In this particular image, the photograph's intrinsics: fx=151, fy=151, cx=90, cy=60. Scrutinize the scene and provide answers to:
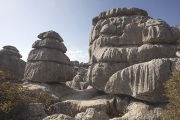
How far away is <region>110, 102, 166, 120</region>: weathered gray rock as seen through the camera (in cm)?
929

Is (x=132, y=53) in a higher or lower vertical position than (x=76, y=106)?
higher

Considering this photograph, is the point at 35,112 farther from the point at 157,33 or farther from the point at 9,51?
the point at 9,51

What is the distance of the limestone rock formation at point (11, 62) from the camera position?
80.0 feet

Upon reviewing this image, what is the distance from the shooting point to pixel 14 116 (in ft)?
27.3

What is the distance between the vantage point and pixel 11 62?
24875 millimetres

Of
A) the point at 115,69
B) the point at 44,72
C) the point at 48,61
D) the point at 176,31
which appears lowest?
the point at 44,72

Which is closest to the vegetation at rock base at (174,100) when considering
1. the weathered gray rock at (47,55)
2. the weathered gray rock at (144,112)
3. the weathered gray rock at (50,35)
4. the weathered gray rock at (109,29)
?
the weathered gray rock at (144,112)

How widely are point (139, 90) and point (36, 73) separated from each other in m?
11.1

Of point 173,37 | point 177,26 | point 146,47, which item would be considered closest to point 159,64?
point 146,47

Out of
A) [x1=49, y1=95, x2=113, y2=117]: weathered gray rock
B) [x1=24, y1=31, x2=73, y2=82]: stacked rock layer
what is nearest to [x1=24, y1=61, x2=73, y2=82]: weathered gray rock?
[x1=24, y1=31, x2=73, y2=82]: stacked rock layer

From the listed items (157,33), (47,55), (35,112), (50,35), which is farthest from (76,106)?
(157,33)

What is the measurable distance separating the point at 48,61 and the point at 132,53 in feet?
30.1

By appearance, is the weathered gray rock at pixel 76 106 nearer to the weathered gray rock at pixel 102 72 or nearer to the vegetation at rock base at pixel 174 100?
the weathered gray rock at pixel 102 72

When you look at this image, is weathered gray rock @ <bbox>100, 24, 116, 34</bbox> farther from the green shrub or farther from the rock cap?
the rock cap
